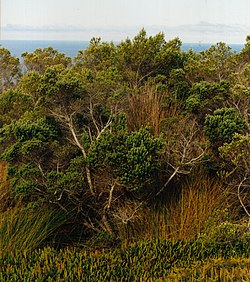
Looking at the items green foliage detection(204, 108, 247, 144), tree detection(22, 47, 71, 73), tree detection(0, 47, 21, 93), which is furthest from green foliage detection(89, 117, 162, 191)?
tree detection(0, 47, 21, 93)

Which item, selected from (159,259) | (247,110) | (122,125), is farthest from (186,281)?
(247,110)

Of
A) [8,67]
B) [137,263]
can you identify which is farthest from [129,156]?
[8,67]

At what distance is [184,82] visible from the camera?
574 cm

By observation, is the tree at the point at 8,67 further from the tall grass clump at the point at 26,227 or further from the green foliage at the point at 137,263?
the green foliage at the point at 137,263

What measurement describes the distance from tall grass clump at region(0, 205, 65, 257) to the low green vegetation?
0.01m

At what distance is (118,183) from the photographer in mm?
3938

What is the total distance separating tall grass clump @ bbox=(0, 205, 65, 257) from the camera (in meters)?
3.65

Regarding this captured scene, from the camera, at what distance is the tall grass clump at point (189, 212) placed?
3891mm

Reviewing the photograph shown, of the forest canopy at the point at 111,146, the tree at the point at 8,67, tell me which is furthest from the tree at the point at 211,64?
the tree at the point at 8,67

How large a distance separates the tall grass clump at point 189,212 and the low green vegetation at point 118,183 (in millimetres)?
10

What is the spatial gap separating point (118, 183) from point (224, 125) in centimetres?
125

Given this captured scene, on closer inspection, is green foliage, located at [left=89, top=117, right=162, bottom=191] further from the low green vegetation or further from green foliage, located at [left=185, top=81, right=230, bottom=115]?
green foliage, located at [left=185, top=81, right=230, bottom=115]

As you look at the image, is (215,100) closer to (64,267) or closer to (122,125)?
(122,125)

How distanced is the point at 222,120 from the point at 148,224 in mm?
1307
